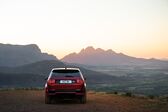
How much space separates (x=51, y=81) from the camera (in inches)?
778

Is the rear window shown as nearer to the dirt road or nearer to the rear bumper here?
the rear bumper

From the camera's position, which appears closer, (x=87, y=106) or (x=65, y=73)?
(x=87, y=106)

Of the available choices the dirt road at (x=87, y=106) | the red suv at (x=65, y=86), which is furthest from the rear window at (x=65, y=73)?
the dirt road at (x=87, y=106)

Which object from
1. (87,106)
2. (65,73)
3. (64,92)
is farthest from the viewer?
(65,73)

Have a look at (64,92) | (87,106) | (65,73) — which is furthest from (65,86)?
(87,106)

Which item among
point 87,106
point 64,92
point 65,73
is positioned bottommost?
point 87,106

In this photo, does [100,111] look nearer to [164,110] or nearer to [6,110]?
[164,110]

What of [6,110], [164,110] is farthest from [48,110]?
[164,110]

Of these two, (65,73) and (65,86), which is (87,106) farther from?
(65,73)

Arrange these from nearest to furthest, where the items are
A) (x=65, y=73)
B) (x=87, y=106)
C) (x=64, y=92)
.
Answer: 1. (x=87, y=106)
2. (x=64, y=92)
3. (x=65, y=73)

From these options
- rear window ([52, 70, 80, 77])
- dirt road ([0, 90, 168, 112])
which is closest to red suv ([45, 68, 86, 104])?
rear window ([52, 70, 80, 77])

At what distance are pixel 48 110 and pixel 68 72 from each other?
368 cm

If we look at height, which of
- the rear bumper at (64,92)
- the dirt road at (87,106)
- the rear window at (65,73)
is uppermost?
the rear window at (65,73)

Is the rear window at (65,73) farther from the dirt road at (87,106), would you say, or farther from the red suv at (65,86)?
the dirt road at (87,106)
